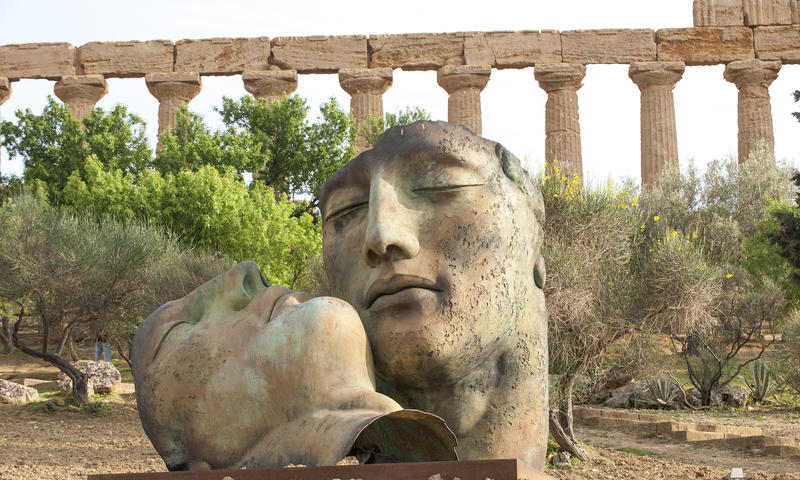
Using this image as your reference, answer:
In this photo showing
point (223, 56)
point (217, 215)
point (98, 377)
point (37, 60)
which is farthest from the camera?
point (37, 60)

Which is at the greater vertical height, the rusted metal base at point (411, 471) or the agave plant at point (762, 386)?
the rusted metal base at point (411, 471)

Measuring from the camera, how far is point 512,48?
2995 cm

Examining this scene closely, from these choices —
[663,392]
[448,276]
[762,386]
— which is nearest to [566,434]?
[663,392]

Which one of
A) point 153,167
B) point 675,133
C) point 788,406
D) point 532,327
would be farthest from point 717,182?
point 532,327

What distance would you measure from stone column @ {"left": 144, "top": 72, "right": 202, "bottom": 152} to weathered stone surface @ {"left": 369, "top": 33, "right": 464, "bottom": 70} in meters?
6.29

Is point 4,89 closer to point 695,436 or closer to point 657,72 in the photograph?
point 657,72

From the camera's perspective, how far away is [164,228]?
1939 centimetres

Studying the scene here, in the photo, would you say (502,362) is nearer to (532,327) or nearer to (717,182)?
(532,327)

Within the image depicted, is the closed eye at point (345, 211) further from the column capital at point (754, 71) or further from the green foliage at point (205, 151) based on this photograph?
the column capital at point (754, 71)

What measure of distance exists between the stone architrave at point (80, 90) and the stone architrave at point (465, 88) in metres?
11.4

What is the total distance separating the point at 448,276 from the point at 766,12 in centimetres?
3111

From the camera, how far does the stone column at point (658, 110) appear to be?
97.3ft

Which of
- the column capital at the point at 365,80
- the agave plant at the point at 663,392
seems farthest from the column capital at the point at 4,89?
the agave plant at the point at 663,392

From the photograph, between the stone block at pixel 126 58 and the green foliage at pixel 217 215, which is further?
the stone block at pixel 126 58
